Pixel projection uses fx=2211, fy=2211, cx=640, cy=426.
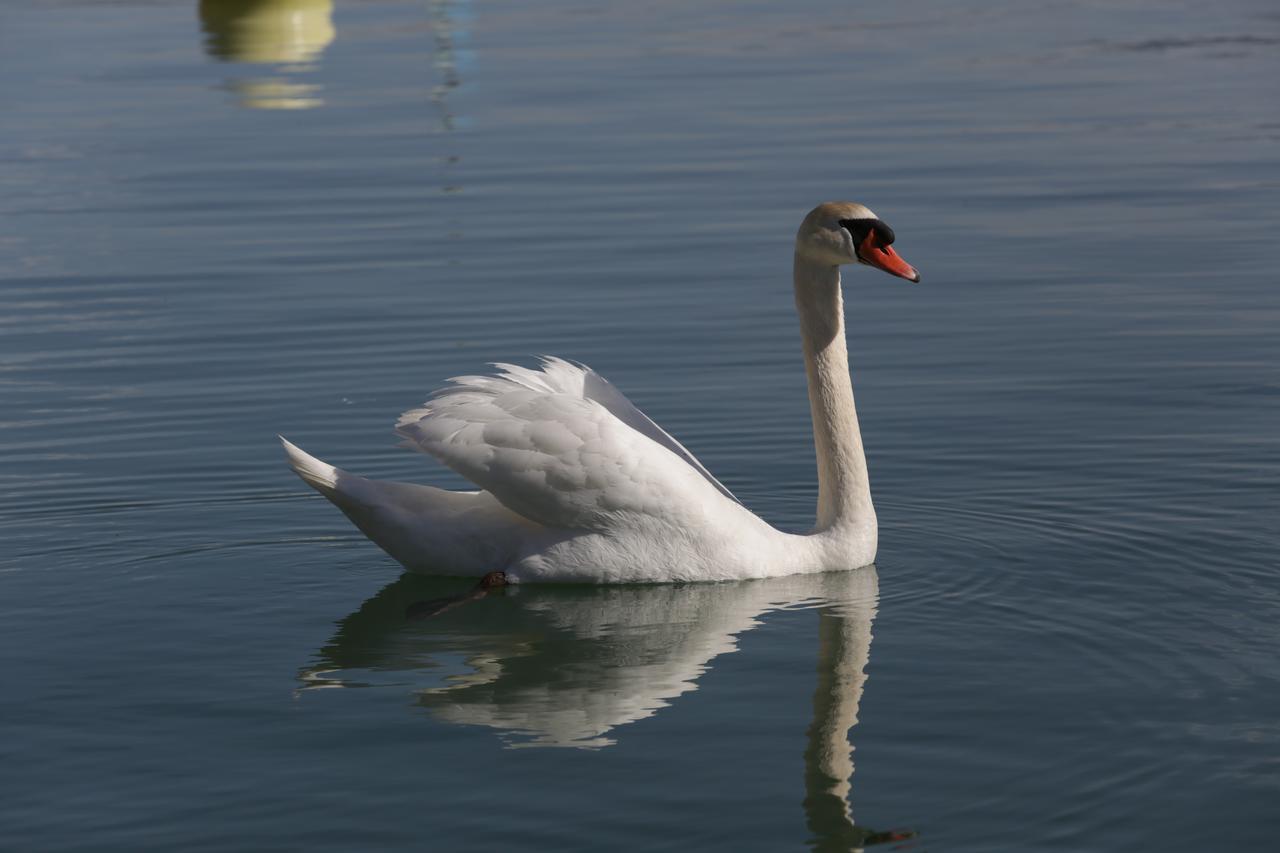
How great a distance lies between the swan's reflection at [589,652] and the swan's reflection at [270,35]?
19.4m

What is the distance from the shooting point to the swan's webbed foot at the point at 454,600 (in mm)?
8688

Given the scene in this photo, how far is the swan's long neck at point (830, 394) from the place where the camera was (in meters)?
9.24

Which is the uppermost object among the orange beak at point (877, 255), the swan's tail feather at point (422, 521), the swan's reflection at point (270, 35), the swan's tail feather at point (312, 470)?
the swan's reflection at point (270, 35)

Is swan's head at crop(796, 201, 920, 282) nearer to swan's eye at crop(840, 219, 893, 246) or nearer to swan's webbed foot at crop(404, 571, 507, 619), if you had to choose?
swan's eye at crop(840, 219, 893, 246)

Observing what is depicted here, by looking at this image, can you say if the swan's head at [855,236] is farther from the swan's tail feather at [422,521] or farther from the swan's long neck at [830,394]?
the swan's tail feather at [422,521]

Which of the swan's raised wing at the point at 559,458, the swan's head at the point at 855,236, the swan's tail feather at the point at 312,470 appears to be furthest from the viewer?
the swan's head at the point at 855,236

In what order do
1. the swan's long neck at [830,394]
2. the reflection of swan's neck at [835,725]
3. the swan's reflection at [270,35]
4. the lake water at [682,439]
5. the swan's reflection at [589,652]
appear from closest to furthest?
the reflection of swan's neck at [835,725], the lake water at [682,439], the swan's reflection at [589,652], the swan's long neck at [830,394], the swan's reflection at [270,35]

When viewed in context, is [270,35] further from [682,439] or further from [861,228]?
[861,228]

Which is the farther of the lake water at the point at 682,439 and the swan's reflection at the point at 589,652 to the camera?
the swan's reflection at the point at 589,652

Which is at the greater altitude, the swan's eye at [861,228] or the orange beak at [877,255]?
the swan's eye at [861,228]

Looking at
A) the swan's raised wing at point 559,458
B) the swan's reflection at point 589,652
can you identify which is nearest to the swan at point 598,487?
the swan's raised wing at point 559,458

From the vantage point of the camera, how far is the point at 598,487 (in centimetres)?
864

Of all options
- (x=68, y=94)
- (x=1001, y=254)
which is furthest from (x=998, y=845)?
(x=68, y=94)

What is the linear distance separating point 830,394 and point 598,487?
1304 millimetres
